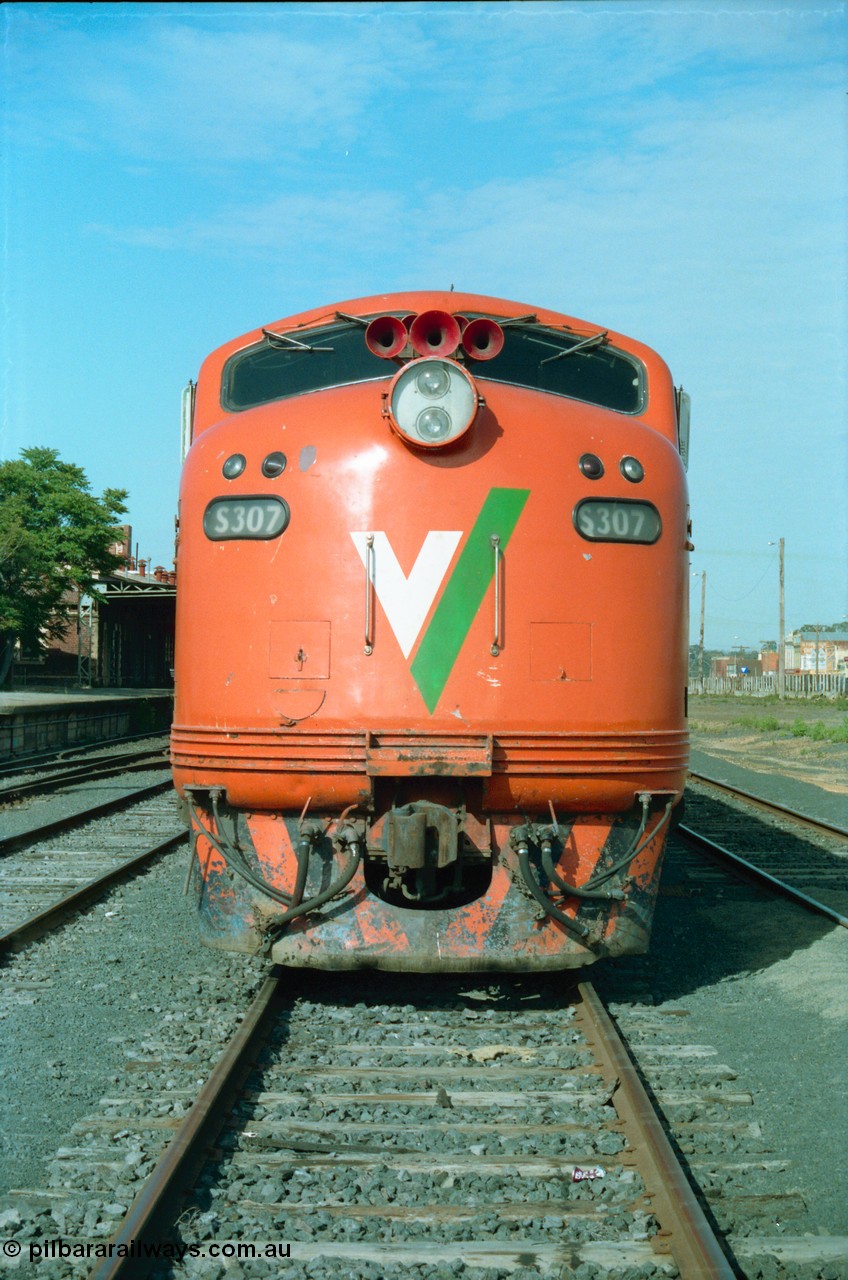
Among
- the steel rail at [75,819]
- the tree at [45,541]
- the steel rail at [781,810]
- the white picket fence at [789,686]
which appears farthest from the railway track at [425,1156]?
the white picket fence at [789,686]

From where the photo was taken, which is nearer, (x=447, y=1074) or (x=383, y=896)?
(x=447, y=1074)

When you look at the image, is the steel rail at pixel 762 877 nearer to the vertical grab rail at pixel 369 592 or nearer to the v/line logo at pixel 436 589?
the v/line logo at pixel 436 589

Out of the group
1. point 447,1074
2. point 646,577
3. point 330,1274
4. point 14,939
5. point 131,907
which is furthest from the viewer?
point 131,907

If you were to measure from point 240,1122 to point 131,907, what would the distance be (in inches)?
152

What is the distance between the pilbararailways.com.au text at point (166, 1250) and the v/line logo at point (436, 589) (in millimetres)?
2133

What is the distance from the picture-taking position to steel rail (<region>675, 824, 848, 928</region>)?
745 cm

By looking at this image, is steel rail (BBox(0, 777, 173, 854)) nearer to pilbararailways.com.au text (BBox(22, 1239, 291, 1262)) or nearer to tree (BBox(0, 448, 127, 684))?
pilbararailways.com.au text (BBox(22, 1239, 291, 1262))

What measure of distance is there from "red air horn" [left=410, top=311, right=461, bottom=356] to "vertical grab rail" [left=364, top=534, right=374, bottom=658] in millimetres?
A: 838

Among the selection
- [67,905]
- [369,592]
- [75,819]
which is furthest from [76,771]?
[369,592]

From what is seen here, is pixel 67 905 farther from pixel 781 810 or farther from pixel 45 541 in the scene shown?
pixel 45 541

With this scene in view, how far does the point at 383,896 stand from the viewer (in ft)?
16.9

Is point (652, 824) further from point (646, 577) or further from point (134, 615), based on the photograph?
point (134, 615)

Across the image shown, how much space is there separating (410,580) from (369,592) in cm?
18

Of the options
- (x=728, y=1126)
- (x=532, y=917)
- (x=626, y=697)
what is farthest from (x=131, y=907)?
(x=728, y=1126)
